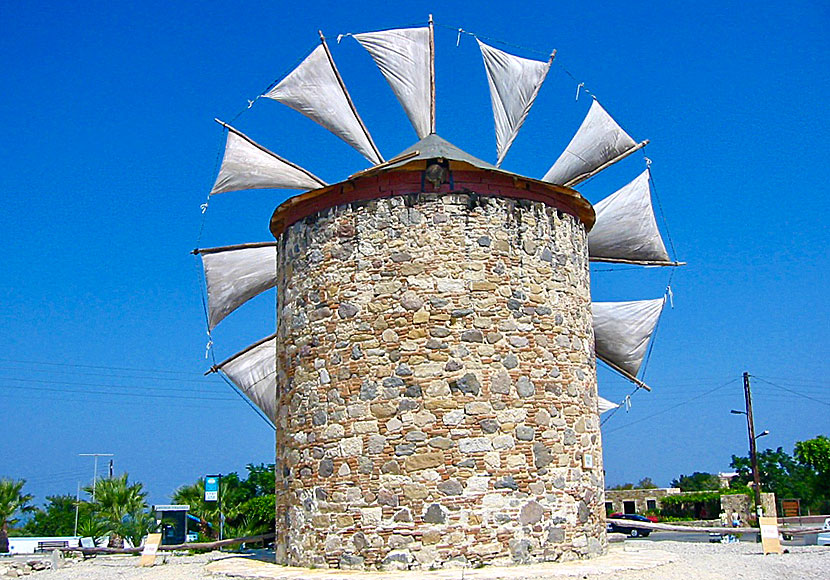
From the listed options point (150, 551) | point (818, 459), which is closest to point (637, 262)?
point (150, 551)

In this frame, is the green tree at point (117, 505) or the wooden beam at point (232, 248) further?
the green tree at point (117, 505)

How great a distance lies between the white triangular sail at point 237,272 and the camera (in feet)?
45.9

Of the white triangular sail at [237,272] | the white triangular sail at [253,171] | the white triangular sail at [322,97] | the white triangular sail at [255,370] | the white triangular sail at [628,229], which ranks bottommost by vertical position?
the white triangular sail at [255,370]

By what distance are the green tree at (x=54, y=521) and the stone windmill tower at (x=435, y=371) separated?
49354 mm

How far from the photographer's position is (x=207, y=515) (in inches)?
829

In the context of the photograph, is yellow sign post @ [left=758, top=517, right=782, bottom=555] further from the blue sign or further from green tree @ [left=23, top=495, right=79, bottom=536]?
green tree @ [left=23, top=495, right=79, bottom=536]

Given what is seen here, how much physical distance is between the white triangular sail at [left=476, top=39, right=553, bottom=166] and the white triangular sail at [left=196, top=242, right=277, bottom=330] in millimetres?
4407

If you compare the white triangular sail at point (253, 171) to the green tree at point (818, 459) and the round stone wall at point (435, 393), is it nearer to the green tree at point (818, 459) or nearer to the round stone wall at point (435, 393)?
the round stone wall at point (435, 393)

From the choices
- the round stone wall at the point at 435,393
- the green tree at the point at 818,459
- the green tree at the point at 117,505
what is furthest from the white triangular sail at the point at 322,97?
the green tree at the point at 818,459

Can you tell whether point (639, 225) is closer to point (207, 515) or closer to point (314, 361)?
point (314, 361)

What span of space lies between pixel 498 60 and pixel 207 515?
Result: 1352 cm

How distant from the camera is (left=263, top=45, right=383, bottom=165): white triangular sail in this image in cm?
1411

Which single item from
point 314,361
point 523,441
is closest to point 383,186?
point 314,361

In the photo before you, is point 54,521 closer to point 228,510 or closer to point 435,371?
point 228,510
